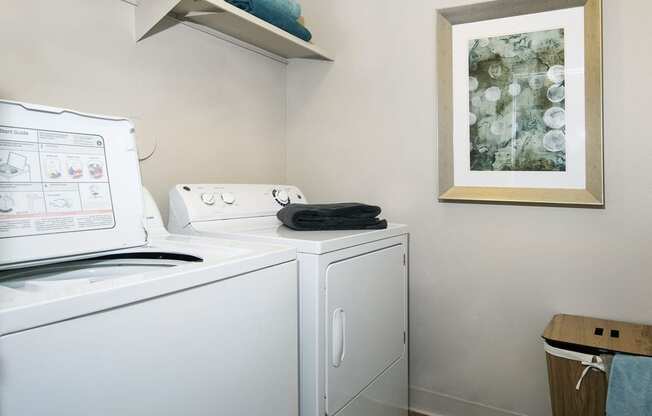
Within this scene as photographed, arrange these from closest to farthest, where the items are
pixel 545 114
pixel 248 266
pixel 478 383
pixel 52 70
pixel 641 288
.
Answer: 1. pixel 248 266
2. pixel 52 70
3. pixel 641 288
4. pixel 545 114
5. pixel 478 383

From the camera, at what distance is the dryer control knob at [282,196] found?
2043 millimetres

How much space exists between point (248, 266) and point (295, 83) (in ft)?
5.13

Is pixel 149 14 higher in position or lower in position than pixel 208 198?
higher

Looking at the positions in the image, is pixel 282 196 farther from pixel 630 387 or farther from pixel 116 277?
pixel 630 387

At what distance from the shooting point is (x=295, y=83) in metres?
2.46

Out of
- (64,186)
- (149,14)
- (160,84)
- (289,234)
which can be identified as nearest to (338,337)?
(289,234)

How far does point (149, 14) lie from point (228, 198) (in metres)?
0.73

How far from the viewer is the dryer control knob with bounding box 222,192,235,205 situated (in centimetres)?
177

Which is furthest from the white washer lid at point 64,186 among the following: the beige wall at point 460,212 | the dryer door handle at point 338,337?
the beige wall at point 460,212

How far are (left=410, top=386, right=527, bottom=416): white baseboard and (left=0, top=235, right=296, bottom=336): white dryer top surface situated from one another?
4.14 ft

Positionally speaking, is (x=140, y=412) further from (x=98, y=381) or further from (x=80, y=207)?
(x=80, y=207)

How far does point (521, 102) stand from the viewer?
1.89 meters

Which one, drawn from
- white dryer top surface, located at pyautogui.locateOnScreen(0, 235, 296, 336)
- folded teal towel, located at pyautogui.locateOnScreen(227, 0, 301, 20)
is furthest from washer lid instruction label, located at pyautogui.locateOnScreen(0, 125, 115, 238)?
folded teal towel, located at pyautogui.locateOnScreen(227, 0, 301, 20)

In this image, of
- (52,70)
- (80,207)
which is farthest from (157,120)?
(80,207)
